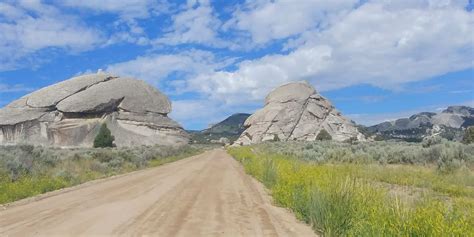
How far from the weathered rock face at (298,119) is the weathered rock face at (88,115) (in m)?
33.2

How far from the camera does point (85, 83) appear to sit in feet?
305

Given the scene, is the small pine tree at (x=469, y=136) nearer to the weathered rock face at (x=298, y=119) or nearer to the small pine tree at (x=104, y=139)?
the small pine tree at (x=104, y=139)

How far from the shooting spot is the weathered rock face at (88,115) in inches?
3307

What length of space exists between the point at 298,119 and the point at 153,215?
371ft

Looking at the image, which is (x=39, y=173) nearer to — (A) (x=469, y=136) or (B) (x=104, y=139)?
(A) (x=469, y=136)

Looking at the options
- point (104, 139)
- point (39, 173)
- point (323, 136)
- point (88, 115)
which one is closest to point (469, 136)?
point (39, 173)

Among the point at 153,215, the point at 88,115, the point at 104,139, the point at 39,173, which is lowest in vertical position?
the point at 153,215

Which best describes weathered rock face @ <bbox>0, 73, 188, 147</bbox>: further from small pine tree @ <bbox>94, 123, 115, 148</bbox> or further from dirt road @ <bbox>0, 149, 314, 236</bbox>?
dirt road @ <bbox>0, 149, 314, 236</bbox>

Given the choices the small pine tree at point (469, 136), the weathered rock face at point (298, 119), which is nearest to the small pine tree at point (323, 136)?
the weathered rock face at point (298, 119)

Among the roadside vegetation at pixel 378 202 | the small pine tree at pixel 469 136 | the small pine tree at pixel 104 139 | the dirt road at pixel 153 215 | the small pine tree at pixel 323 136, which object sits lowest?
the dirt road at pixel 153 215

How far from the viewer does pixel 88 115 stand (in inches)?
Result: 3467

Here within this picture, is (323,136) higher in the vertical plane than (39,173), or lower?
higher

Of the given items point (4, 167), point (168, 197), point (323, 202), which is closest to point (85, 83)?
point (4, 167)

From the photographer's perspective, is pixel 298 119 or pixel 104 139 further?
pixel 298 119
